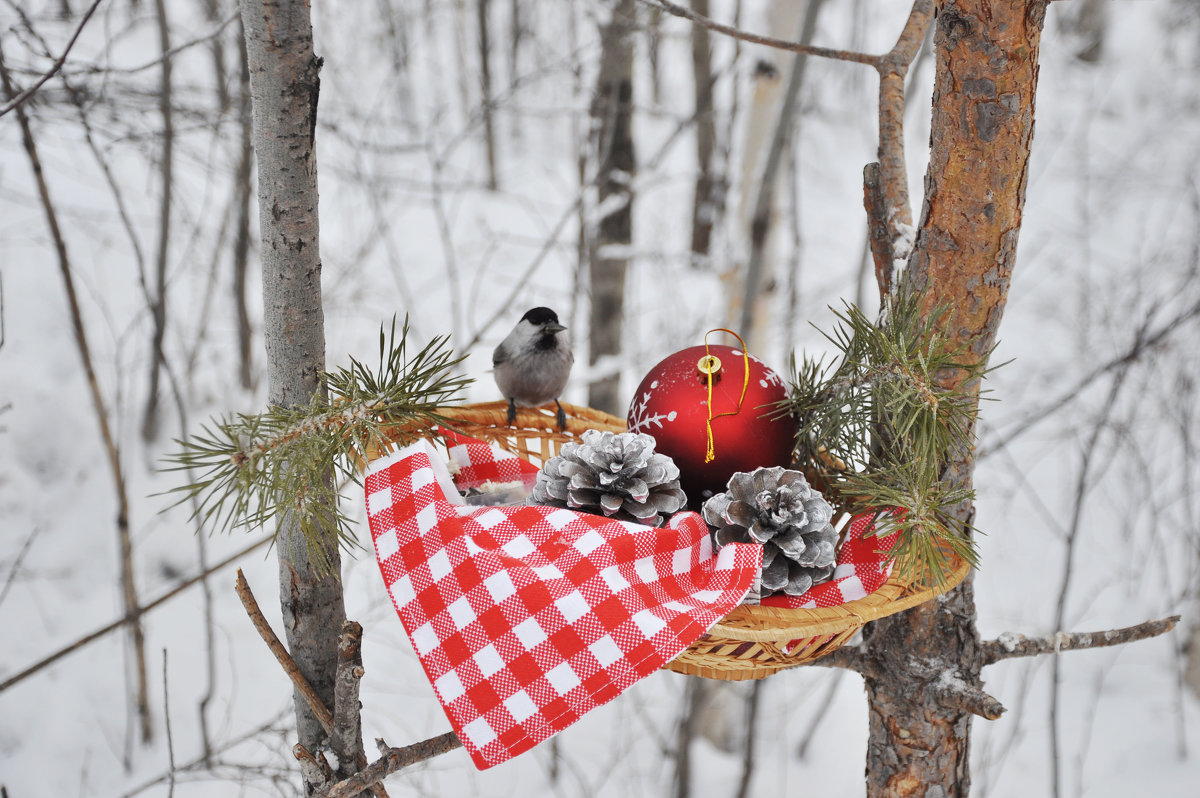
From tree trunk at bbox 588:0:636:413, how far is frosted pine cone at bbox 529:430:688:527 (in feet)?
4.95

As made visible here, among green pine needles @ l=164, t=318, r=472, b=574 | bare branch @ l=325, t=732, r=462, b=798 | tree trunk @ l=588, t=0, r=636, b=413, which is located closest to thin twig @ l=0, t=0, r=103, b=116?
green pine needles @ l=164, t=318, r=472, b=574

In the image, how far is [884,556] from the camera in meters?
0.80

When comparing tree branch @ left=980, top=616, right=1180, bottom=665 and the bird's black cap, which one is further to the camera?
the bird's black cap

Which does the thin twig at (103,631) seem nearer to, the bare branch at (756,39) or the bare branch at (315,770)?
the bare branch at (315,770)

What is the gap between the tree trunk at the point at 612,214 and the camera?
92.5 inches

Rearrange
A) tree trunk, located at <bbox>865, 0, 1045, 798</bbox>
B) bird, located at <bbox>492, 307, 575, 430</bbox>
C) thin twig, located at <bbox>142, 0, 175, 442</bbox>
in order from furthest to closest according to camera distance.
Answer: thin twig, located at <bbox>142, 0, 175, 442</bbox> → bird, located at <bbox>492, 307, 575, 430</bbox> → tree trunk, located at <bbox>865, 0, 1045, 798</bbox>

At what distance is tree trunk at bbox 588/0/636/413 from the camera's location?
2.35 m

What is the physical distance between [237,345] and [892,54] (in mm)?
2609

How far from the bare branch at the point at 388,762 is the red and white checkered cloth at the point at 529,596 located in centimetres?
9

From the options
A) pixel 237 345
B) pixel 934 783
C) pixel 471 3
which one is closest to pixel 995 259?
pixel 934 783

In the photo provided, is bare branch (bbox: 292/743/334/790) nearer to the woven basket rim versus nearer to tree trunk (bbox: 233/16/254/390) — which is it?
the woven basket rim

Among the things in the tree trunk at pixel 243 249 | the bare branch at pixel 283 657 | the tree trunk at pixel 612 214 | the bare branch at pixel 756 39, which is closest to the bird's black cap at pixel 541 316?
the bare branch at pixel 756 39

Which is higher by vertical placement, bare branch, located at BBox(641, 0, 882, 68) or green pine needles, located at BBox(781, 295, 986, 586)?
bare branch, located at BBox(641, 0, 882, 68)

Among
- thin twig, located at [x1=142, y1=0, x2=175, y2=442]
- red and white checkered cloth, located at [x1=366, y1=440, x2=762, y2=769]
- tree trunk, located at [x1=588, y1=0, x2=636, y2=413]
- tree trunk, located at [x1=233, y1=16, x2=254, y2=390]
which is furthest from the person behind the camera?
tree trunk, located at [x1=588, y1=0, x2=636, y2=413]
